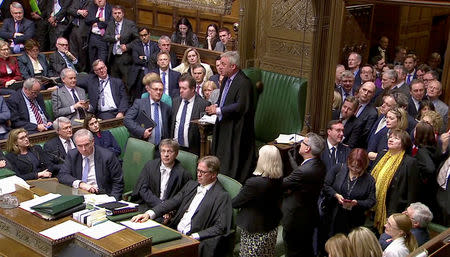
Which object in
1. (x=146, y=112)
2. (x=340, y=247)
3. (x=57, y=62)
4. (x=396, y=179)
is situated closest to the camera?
(x=340, y=247)

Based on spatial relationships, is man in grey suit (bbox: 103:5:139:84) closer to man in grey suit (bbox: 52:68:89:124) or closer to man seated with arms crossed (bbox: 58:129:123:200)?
man in grey suit (bbox: 52:68:89:124)

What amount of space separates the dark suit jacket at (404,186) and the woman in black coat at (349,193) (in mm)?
244

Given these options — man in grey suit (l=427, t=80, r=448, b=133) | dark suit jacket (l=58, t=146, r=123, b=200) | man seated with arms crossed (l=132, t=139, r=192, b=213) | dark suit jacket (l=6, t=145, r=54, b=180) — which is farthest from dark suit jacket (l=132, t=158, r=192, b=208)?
man in grey suit (l=427, t=80, r=448, b=133)

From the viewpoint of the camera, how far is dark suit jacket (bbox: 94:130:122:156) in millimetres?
6014

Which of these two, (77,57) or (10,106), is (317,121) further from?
(77,57)

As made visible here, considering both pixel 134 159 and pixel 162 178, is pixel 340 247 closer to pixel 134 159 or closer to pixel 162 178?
pixel 162 178

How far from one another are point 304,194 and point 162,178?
3.97 feet

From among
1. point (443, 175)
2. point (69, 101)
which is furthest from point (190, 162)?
point (69, 101)

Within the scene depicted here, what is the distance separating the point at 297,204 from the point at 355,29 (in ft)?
14.0

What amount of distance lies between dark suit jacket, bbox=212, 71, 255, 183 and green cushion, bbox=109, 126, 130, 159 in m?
0.94

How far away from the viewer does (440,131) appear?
18.5 ft

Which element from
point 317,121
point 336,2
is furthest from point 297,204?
point 336,2

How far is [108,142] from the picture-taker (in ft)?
20.0

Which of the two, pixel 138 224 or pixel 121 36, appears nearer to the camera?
pixel 138 224
